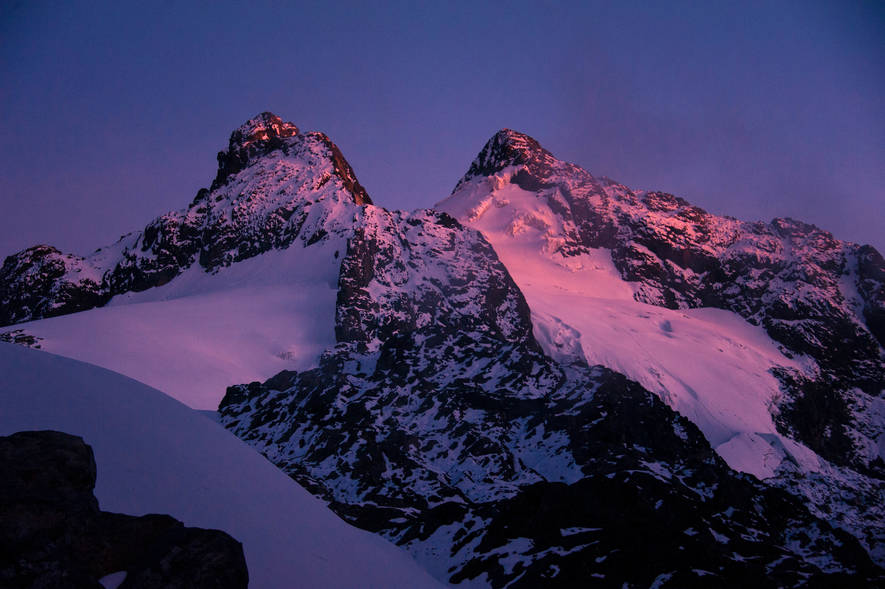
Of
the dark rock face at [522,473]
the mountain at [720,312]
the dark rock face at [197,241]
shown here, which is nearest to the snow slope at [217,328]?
the dark rock face at [197,241]

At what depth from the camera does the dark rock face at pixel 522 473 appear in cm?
3541

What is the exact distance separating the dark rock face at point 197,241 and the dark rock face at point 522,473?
59.0m

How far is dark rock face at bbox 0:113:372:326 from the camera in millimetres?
130125

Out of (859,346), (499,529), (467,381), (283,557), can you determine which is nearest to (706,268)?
(859,346)

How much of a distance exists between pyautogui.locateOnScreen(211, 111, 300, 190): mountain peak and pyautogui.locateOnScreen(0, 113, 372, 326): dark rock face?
7.36 feet

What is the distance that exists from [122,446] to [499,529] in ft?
93.5

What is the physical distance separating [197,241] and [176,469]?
439 ft

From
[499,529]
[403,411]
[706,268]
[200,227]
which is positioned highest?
[706,268]

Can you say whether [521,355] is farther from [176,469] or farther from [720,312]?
[720,312]

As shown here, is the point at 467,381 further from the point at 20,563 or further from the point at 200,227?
the point at 200,227

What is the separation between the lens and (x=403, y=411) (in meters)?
61.2

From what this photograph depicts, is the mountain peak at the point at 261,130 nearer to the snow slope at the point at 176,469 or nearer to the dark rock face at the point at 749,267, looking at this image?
the dark rock face at the point at 749,267

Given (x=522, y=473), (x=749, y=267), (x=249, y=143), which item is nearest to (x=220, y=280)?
(x=249, y=143)

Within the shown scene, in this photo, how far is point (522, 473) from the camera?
49812 millimetres
